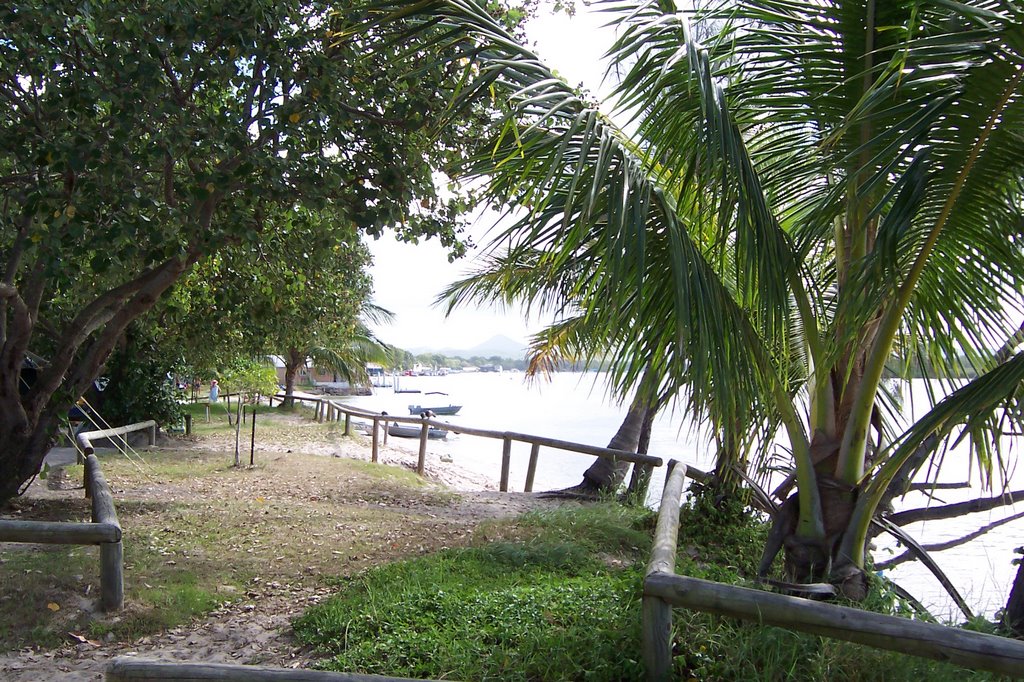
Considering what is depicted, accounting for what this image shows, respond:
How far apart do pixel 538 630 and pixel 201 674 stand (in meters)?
1.71

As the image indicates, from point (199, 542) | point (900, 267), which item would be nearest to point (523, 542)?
point (199, 542)

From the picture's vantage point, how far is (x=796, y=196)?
4578 millimetres

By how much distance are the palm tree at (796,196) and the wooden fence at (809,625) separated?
883 mm

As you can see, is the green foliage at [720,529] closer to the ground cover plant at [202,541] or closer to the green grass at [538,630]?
the green grass at [538,630]

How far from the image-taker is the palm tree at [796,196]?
3.34 m

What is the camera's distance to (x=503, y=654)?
3725 mm

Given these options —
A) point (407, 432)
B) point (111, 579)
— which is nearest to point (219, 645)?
point (111, 579)

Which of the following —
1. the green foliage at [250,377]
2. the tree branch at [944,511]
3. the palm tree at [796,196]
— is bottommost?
the tree branch at [944,511]

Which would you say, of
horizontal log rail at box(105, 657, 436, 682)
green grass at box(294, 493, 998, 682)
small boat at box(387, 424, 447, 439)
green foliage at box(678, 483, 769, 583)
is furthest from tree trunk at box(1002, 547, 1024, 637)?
small boat at box(387, 424, 447, 439)

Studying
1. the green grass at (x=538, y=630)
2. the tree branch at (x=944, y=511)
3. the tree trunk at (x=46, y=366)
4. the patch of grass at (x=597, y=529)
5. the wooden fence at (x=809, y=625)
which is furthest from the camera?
the tree trunk at (x=46, y=366)

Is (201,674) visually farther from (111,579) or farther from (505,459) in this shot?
(505,459)

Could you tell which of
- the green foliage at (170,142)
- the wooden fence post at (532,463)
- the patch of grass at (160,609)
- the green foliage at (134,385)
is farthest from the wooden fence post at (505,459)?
the green foliage at (134,385)

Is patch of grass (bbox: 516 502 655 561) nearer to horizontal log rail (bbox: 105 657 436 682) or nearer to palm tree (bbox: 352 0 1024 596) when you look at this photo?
palm tree (bbox: 352 0 1024 596)

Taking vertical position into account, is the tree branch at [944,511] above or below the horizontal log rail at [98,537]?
above
